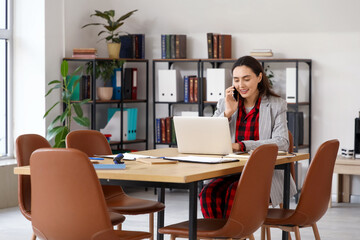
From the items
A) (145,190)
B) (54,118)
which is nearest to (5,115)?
(54,118)

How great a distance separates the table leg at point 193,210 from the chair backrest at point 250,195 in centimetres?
12

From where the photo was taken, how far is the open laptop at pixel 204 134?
3764 mm

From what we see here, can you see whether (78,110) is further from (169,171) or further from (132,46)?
(169,171)

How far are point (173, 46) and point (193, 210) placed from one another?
14.6ft

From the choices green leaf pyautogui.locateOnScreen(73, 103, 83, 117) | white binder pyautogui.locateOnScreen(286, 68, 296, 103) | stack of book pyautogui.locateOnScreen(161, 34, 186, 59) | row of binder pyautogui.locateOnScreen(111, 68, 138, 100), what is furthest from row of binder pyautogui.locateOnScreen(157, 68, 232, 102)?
green leaf pyautogui.locateOnScreen(73, 103, 83, 117)

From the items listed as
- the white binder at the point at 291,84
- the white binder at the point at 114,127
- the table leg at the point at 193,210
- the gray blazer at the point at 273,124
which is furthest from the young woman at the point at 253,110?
the white binder at the point at 114,127

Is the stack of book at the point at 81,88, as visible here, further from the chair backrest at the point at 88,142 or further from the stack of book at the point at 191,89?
the chair backrest at the point at 88,142

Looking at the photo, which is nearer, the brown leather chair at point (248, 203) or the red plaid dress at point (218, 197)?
the brown leather chair at point (248, 203)

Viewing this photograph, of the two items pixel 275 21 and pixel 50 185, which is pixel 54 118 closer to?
pixel 275 21

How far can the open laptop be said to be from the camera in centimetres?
376

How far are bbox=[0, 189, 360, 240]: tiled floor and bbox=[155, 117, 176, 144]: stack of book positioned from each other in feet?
2.46

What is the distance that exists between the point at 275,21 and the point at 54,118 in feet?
8.42

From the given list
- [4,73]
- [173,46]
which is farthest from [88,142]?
[173,46]

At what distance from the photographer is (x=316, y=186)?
11.4 ft
